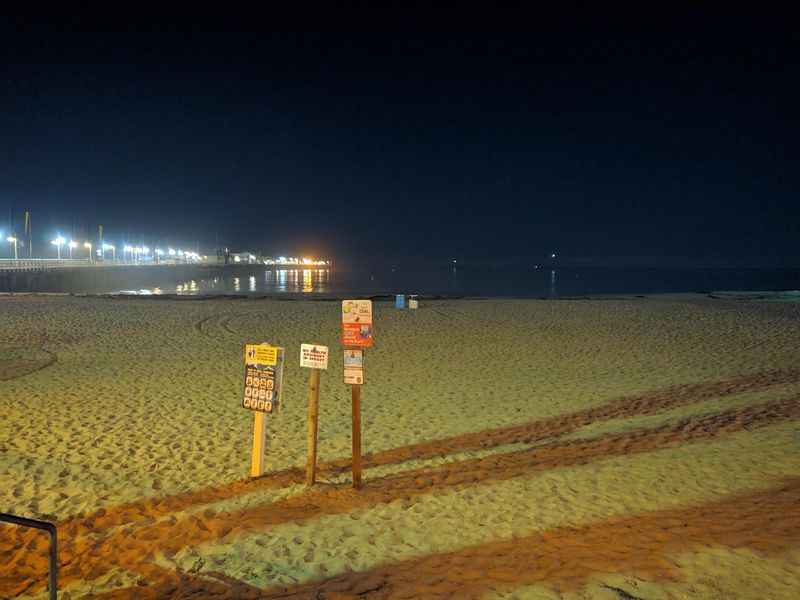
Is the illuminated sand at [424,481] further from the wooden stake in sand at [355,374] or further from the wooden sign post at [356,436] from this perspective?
the wooden stake in sand at [355,374]

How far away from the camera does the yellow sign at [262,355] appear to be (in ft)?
18.7

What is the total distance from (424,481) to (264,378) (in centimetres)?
215

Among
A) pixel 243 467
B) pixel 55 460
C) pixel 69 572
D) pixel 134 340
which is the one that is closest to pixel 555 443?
pixel 243 467

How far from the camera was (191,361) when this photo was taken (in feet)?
44.5

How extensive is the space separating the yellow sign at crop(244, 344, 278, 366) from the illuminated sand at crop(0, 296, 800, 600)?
55.2 inches

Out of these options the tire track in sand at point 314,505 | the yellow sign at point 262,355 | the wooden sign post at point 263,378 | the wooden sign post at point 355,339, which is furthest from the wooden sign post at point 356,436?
the yellow sign at point 262,355

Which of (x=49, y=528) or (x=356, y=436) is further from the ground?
(x=49, y=528)

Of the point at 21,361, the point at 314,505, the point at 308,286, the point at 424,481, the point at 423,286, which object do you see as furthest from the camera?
the point at 423,286

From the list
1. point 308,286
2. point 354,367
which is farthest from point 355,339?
point 308,286

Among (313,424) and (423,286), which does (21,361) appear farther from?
(423,286)

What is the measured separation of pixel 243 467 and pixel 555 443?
4.18 m

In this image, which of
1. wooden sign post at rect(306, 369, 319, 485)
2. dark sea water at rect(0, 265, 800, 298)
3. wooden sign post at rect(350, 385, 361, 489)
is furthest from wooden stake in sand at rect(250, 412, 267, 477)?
dark sea water at rect(0, 265, 800, 298)

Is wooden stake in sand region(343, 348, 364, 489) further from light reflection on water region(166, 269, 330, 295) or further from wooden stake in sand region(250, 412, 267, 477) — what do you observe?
light reflection on water region(166, 269, 330, 295)

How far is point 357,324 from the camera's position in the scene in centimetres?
545
